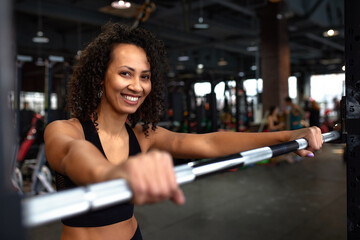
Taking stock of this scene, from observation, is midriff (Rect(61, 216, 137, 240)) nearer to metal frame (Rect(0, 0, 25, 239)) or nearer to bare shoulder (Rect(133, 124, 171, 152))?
bare shoulder (Rect(133, 124, 171, 152))

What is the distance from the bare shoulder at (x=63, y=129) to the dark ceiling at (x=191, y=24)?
310cm

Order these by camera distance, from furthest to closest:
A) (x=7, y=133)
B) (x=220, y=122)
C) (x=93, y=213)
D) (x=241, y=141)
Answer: (x=220, y=122) < (x=241, y=141) < (x=93, y=213) < (x=7, y=133)

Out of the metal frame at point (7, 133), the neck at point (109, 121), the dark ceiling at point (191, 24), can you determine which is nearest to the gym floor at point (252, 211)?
the dark ceiling at point (191, 24)

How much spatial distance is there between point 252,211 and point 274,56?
234 inches

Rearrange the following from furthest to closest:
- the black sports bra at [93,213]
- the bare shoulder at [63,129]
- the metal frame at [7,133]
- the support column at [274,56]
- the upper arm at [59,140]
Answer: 1. the support column at [274,56]
2. the black sports bra at [93,213]
3. the bare shoulder at [63,129]
4. the upper arm at [59,140]
5. the metal frame at [7,133]

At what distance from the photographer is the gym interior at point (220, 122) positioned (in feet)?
3.92

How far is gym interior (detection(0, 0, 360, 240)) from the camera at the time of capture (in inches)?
47.0

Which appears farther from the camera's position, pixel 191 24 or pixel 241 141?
pixel 191 24

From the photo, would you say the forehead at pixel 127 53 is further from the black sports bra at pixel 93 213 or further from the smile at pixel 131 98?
the black sports bra at pixel 93 213

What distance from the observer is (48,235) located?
10.0ft

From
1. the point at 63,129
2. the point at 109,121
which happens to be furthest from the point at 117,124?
the point at 63,129

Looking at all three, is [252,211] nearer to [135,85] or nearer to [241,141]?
[241,141]

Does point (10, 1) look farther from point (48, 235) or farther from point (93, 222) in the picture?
point (48, 235)

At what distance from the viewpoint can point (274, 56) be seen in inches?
340
